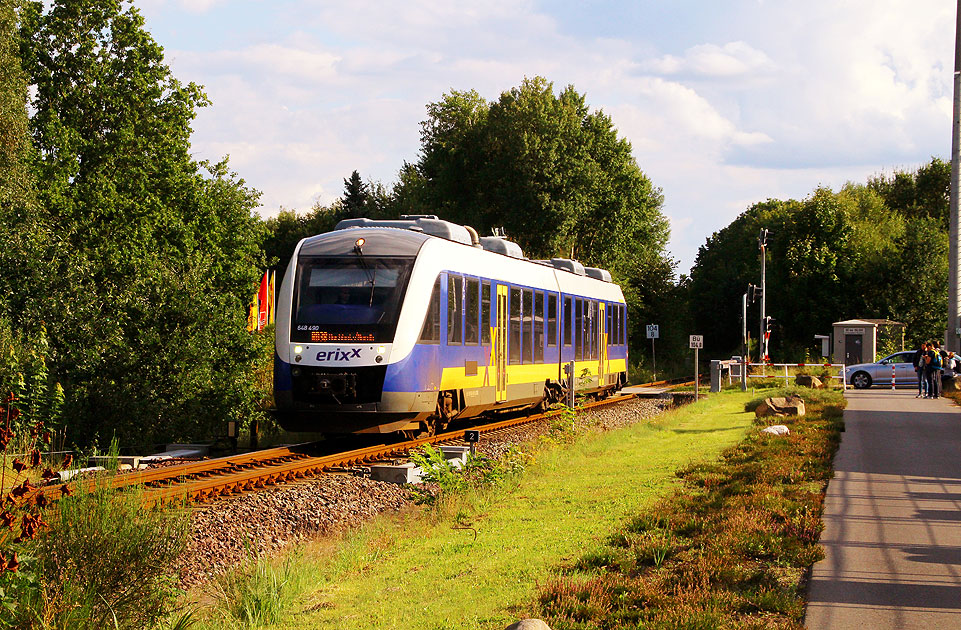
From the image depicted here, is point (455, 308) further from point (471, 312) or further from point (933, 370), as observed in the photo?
point (933, 370)

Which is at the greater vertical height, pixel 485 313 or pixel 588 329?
pixel 485 313

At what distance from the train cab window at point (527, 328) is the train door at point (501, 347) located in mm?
1232

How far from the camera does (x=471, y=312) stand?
19.8 metres

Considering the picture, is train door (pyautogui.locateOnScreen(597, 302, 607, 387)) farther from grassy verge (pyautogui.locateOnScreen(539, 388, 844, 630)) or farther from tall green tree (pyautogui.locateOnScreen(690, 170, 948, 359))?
tall green tree (pyautogui.locateOnScreen(690, 170, 948, 359))

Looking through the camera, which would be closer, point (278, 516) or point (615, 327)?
point (278, 516)

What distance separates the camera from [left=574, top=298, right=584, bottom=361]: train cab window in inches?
1084

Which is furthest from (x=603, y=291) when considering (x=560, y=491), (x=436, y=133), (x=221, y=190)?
(x=436, y=133)

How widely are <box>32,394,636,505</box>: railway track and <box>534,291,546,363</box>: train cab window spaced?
16.4ft

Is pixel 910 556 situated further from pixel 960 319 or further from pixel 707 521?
pixel 960 319

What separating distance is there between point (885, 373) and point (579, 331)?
16288 mm

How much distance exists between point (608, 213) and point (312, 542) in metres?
49.1

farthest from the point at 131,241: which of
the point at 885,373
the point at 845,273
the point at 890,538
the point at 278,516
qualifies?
the point at 845,273

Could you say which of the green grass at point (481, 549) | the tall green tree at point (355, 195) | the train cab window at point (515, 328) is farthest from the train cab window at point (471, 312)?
the tall green tree at point (355, 195)

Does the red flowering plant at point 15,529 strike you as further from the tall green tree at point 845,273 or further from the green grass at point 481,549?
the tall green tree at point 845,273
